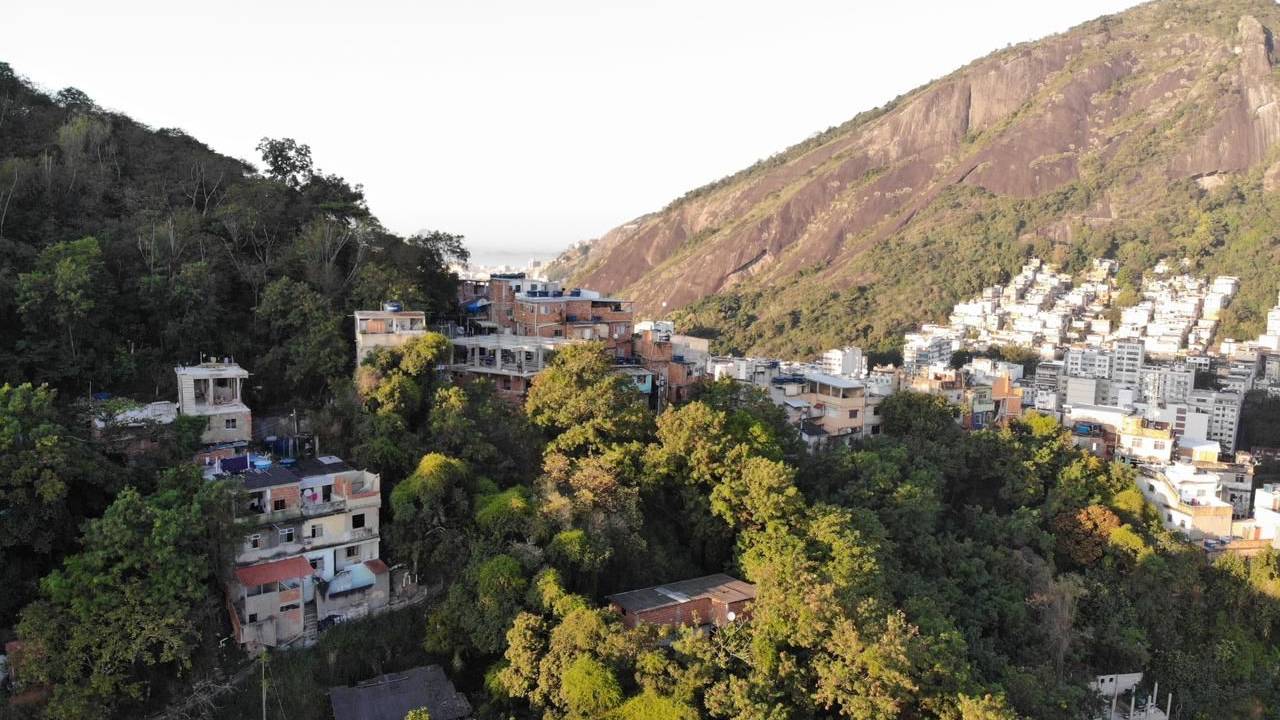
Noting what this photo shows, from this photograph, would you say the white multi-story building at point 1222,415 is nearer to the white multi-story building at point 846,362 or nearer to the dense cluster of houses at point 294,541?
the white multi-story building at point 846,362

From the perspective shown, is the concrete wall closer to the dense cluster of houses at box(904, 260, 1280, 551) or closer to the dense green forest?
the dense green forest

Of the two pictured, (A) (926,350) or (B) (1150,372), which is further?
(A) (926,350)

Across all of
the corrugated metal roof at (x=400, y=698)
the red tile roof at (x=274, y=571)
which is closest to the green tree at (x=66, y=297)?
the red tile roof at (x=274, y=571)

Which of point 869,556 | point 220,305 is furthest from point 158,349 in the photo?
point 869,556

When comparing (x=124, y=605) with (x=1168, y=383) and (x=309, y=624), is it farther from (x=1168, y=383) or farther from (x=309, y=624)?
(x=1168, y=383)

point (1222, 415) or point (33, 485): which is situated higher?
point (33, 485)

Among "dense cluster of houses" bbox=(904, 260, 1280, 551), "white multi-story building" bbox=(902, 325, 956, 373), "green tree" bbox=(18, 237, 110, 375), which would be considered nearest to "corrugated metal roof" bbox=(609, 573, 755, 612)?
"green tree" bbox=(18, 237, 110, 375)

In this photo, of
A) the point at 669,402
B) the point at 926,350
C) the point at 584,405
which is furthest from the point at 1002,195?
the point at 584,405
